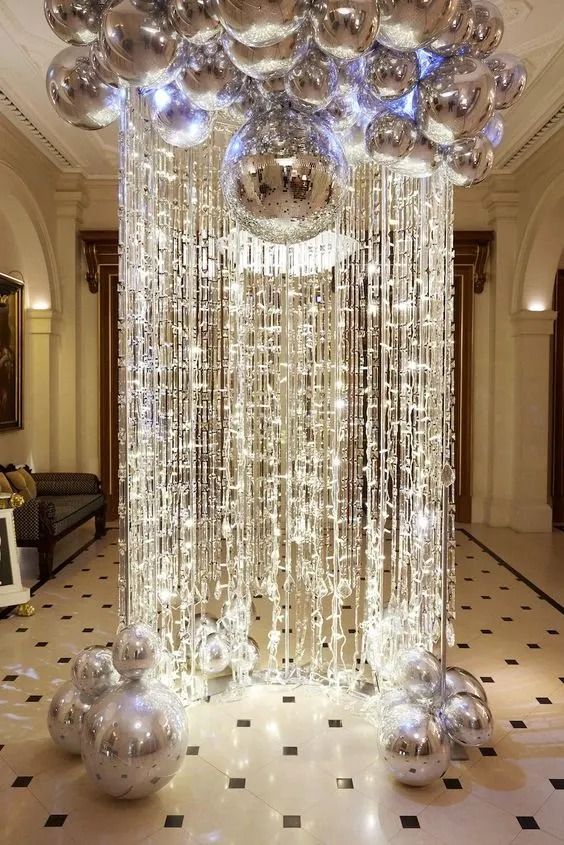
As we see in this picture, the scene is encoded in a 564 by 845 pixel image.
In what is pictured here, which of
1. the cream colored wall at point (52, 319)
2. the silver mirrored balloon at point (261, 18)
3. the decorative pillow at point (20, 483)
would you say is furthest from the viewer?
the cream colored wall at point (52, 319)

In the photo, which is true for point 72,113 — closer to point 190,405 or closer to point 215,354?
point 190,405

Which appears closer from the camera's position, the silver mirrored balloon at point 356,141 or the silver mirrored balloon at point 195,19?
the silver mirrored balloon at point 195,19

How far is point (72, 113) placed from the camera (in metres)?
2.61

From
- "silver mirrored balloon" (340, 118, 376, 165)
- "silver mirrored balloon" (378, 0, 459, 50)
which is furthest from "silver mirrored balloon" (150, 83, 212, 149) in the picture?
"silver mirrored balloon" (378, 0, 459, 50)

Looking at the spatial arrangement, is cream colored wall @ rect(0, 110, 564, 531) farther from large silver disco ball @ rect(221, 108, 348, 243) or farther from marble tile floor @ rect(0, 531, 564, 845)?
large silver disco ball @ rect(221, 108, 348, 243)

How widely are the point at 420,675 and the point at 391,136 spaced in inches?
88.6

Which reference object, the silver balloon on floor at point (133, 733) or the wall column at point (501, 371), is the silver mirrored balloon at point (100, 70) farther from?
the wall column at point (501, 371)

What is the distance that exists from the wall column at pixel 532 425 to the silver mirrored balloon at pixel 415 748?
5.51m

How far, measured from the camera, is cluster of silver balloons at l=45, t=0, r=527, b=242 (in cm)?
211

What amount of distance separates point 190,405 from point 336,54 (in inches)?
65.3

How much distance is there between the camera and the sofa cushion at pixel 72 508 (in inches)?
242

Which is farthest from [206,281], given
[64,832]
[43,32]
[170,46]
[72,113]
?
[64,832]

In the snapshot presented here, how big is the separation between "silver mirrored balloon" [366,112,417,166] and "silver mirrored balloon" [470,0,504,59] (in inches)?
15.3

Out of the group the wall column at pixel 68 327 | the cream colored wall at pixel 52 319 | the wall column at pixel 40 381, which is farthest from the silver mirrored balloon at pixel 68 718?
the wall column at pixel 68 327
